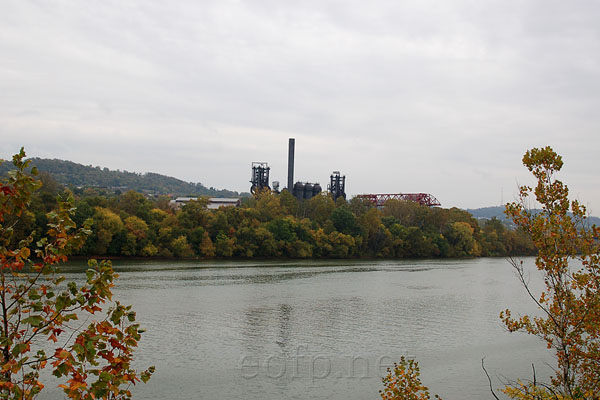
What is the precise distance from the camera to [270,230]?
80.6 meters

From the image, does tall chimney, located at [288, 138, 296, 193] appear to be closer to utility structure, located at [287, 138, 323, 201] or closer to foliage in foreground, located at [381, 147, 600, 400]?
utility structure, located at [287, 138, 323, 201]

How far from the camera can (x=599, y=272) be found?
9.76 metres

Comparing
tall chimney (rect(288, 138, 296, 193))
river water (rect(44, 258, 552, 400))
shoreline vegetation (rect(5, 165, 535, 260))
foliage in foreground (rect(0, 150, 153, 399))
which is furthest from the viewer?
tall chimney (rect(288, 138, 296, 193))

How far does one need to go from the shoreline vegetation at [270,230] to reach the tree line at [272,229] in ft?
0.45

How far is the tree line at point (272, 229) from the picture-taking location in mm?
62688

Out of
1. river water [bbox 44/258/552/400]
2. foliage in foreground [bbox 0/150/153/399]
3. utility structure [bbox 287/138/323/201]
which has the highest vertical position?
utility structure [bbox 287/138/323/201]

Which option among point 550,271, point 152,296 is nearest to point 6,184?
point 550,271

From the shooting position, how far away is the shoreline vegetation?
62.4m

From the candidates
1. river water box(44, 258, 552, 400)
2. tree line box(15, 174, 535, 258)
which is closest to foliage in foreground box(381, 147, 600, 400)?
river water box(44, 258, 552, 400)

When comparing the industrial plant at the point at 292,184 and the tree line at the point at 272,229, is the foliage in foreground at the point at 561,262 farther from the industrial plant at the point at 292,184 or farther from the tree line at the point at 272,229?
the industrial plant at the point at 292,184

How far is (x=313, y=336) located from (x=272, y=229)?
5441 cm

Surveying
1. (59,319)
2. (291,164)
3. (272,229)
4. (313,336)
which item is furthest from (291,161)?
(59,319)

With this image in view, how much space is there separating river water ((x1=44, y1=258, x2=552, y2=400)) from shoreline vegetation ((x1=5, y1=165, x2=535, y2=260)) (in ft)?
49.2

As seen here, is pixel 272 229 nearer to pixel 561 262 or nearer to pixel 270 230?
pixel 270 230
